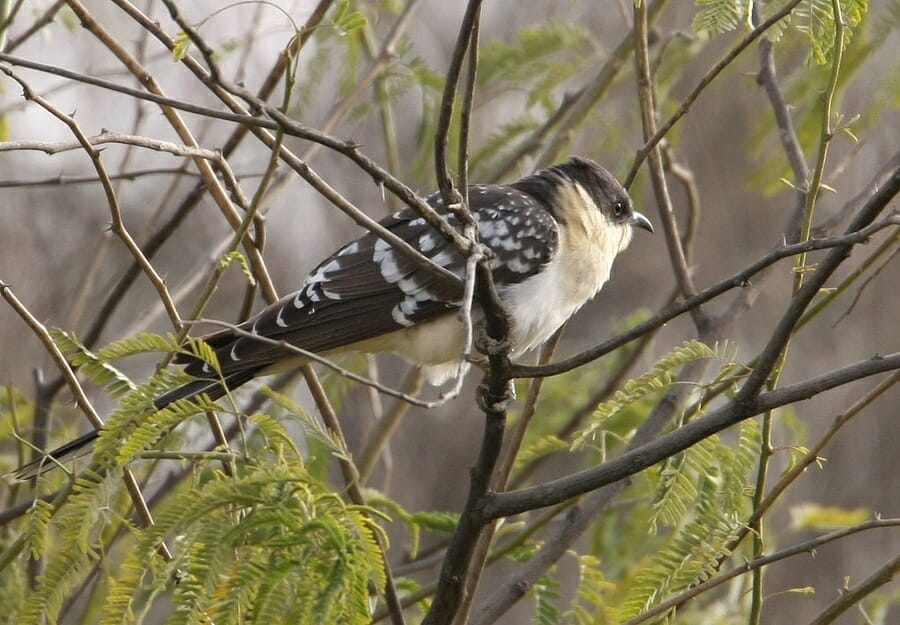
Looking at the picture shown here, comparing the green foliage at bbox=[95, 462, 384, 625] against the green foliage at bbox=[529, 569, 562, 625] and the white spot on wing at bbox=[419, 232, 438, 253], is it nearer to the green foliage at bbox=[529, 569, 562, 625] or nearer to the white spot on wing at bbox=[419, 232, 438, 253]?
the green foliage at bbox=[529, 569, 562, 625]

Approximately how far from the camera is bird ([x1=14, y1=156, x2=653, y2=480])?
12.3 feet

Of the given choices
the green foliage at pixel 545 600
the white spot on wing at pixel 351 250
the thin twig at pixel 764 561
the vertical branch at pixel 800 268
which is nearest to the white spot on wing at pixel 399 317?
the white spot on wing at pixel 351 250

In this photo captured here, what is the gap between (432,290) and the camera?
3.85m

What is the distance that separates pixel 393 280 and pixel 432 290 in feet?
0.47

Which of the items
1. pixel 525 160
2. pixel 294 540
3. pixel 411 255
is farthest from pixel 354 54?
pixel 294 540

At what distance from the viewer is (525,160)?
5254 mm

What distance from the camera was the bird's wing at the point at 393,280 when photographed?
3.74 m

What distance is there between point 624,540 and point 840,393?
20.7 ft

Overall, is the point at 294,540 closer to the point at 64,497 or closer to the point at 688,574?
the point at 64,497

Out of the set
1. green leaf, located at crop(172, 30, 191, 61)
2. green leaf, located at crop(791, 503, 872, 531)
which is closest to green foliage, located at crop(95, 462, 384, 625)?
green leaf, located at crop(172, 30, 191, 61)

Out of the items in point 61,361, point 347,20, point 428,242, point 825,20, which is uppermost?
point 428,242

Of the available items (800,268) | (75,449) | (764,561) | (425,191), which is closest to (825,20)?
(800,268)

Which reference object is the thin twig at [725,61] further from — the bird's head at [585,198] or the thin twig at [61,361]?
the thin twig at [61,361]

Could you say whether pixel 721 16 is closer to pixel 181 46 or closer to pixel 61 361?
pixel 181 46
